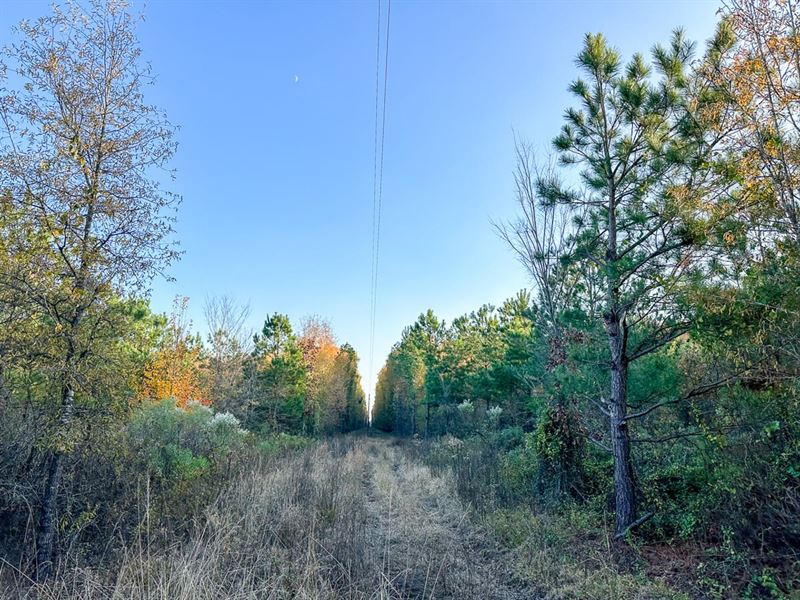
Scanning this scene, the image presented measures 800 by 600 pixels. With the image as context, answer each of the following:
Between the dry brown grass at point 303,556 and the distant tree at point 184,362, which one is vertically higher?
the distant tree at point 184,362

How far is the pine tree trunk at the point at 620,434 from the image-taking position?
5.68 metres

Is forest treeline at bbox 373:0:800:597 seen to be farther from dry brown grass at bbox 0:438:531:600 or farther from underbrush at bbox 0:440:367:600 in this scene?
underbrush at bbox 0:440:367:600

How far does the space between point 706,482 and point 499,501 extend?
11.3 ft

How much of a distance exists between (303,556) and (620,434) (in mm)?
4494

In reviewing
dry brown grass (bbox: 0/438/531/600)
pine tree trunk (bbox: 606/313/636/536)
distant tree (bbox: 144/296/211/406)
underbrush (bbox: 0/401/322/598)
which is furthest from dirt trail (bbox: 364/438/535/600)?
distant tree (bbox: 144/296/211/406)

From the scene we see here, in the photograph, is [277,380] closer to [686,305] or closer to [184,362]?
[184,362]

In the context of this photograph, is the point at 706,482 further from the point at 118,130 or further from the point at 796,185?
the point at 118,130

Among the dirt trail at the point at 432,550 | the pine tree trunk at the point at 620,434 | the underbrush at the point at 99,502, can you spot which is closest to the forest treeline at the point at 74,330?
the underbrush at the point at 99,502

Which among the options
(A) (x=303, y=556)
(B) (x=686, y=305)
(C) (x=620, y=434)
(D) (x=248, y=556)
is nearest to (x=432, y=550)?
(A) (x=303, y=556)

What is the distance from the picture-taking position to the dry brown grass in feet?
10.9

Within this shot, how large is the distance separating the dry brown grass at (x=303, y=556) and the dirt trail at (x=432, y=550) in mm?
17

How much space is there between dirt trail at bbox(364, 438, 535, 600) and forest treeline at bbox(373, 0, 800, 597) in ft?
3.88

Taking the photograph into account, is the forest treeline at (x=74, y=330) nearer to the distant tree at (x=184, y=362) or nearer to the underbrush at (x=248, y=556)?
the underbrush at (x=248, y=556)

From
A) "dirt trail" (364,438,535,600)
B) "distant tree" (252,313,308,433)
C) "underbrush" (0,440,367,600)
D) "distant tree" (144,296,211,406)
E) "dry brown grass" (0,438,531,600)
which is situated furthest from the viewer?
"distant tree" (252,313,308,433)
